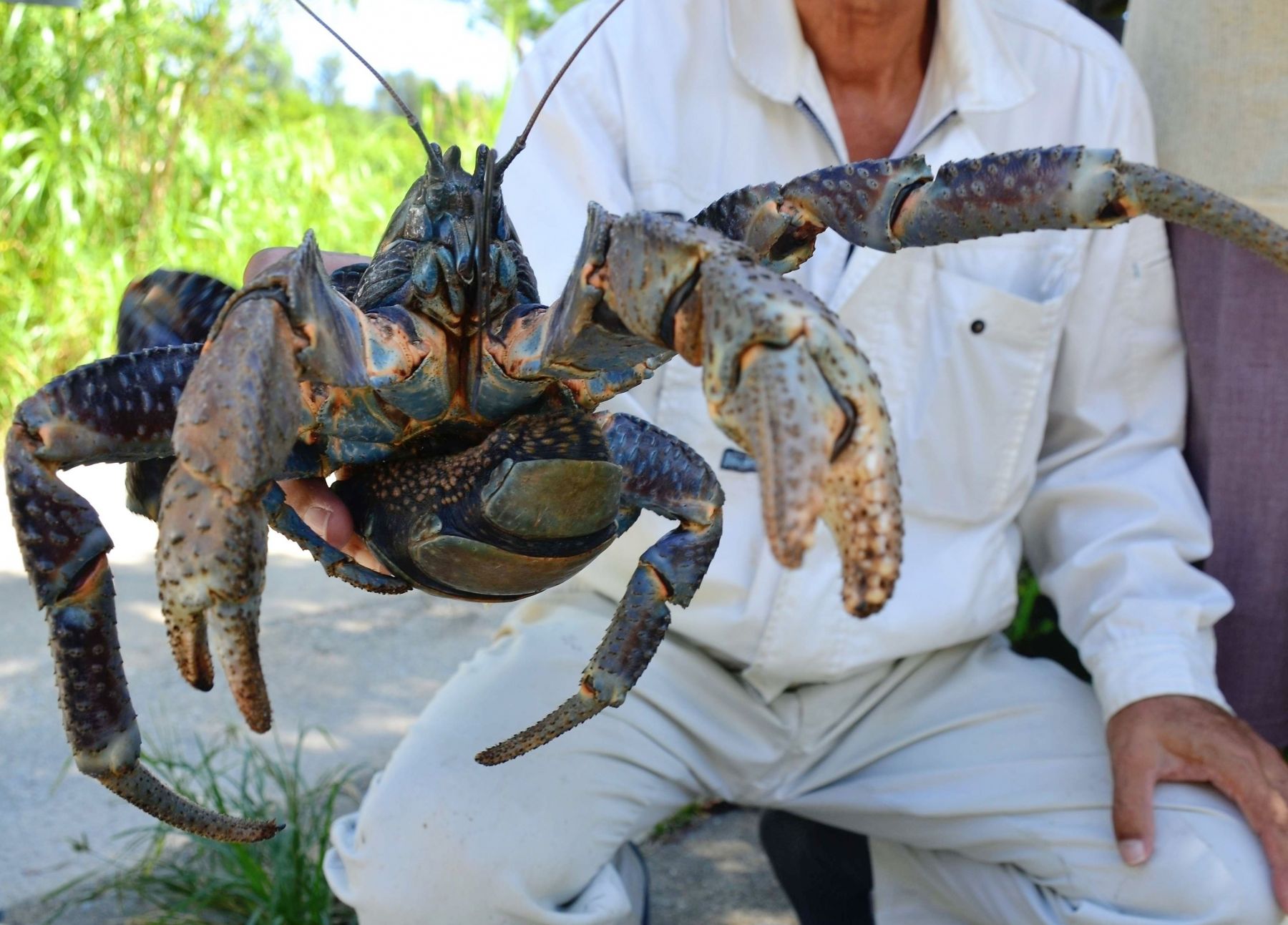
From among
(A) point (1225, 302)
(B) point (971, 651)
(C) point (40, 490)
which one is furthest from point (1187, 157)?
(C) point (40, 490)

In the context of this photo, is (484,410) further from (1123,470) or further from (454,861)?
(1123,470)

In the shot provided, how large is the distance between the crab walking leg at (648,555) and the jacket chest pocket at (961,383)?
100cm

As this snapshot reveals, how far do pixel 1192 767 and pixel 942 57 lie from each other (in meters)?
1.45

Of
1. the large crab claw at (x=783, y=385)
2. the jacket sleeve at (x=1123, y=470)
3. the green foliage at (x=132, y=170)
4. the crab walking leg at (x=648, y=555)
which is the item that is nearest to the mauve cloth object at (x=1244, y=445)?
the jacket sleeve at (x=1123, y=470)

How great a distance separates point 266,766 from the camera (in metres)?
2.94

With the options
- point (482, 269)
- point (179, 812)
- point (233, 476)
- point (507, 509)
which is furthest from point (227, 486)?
point (179, 812)

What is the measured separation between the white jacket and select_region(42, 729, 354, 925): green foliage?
0.86 metres

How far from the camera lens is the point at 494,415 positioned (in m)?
1.44

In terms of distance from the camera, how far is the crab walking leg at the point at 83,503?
1.32 m

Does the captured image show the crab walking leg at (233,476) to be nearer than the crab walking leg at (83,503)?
Yes

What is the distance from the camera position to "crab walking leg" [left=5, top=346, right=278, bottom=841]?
4.32 feet

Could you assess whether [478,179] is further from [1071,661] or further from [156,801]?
[1071,661]

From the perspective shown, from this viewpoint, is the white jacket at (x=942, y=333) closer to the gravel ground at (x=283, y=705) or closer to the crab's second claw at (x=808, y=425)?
the gravel ground at (x=283, y=705)

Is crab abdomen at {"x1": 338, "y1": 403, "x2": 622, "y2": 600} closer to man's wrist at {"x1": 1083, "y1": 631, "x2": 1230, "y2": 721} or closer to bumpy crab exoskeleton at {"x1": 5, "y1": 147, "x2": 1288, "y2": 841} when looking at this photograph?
bumpy crab exoskeleton at {"x1": 5, "y1": 147, "x2": 1288, "y2": 841}
